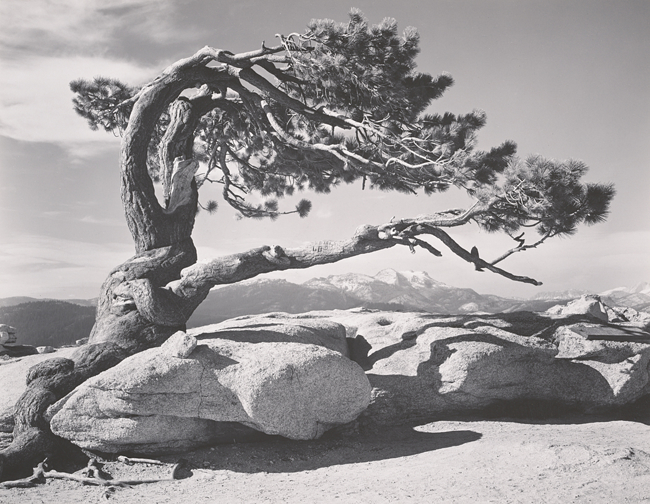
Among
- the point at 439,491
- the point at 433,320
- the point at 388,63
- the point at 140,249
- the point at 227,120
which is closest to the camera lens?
the point at 439,491

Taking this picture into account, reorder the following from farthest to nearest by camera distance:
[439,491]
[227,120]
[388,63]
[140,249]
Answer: [227,120], [140,249], [388,63], [439,491]

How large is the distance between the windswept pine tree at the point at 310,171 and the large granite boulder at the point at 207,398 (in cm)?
93

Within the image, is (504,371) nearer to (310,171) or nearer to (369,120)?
(369,120)

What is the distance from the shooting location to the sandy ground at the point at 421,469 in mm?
4773

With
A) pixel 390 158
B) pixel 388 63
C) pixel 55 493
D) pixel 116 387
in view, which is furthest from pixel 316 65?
pixel 55 493

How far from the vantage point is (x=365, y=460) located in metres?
6.38

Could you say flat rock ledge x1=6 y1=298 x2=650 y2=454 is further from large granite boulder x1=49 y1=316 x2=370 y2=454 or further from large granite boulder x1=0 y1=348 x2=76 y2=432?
large granite boulder x1=0 y1=348 x2=76 y2=432

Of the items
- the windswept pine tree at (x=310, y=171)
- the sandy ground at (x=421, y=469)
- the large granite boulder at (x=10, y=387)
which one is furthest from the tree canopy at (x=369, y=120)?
the large granite boulder at (x=10, y=387)

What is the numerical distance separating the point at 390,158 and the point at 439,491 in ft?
18.6

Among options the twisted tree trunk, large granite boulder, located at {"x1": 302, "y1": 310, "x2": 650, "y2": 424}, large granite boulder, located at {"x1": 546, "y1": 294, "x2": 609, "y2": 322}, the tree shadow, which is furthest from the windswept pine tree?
large granite boulder, located at {"x1": 546, "y1": 294, "x2": 609, "y2": 322}

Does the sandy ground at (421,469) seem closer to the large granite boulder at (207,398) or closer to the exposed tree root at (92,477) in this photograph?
the exposed tree root at (92,477)

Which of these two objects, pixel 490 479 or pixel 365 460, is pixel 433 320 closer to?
pixel 365 460

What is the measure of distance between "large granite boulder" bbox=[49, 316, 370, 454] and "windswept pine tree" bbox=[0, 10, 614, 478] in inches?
36.7

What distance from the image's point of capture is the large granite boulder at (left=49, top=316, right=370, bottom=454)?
6488mm
